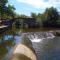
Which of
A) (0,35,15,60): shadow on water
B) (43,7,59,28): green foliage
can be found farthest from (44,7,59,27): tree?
(0,35,15,60): shadow on water

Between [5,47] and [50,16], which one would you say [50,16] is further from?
[5,47]

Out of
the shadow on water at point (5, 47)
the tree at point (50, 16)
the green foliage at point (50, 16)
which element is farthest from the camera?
the tree at point (50, 16)

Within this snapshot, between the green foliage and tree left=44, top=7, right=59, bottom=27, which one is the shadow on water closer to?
the green foliage

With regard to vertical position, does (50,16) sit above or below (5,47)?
above

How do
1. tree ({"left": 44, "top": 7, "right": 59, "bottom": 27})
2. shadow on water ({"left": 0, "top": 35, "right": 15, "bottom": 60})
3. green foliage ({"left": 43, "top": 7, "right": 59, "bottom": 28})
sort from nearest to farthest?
shadow on water ({"left": 0, "top": 35, "right": 15, "bottom": 60}) < green foliage ({"left": 43, "top": 7, "right": 59, "bottom": 28}) < tree ({"left": 44, "top": 7, "right": 59, "bottom": 27})

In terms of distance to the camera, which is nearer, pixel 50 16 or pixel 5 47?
pixel 5 47

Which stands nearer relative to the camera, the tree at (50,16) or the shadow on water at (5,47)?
the shadow on water at (5,47)

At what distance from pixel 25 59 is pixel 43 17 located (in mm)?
50029

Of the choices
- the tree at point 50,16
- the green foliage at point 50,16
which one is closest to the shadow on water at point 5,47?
the green foliage at point 50,16

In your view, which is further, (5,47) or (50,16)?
(50,16)

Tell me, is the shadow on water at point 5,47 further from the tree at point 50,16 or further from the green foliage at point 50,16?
the tree at point 50,16

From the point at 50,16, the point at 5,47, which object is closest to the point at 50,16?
the point at 50,16

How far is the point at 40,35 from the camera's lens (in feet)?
95.7

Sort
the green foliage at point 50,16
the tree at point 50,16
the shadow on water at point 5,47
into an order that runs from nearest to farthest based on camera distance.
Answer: the shadow on water at point 5,47 < the green foliage at point 50,16 < the tree at point 50,16
